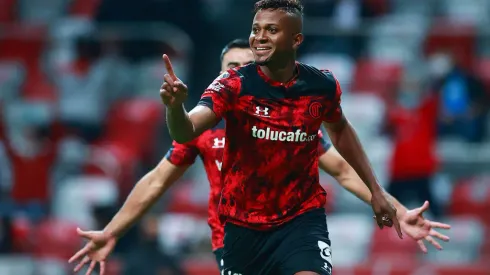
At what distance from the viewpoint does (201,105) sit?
19.4ft

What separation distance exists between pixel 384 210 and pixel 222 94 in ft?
3.95

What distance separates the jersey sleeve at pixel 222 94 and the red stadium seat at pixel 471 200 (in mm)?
7527

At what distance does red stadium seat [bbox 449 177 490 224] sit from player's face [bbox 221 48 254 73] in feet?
21.1

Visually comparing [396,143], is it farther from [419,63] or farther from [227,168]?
[227,168]

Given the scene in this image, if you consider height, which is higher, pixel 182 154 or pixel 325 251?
pixel 182 154

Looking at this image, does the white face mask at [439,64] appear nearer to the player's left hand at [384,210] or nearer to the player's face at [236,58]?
the player's face at [236,58]

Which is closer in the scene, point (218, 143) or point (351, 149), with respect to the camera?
point (351, 149)

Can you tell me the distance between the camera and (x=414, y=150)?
12.9m

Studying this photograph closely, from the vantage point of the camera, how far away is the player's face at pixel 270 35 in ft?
19.8

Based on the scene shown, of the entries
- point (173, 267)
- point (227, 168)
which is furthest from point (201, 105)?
point (173, 267)

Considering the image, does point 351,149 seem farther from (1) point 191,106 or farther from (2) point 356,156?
(1) point 191,106

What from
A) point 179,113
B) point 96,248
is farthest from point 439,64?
point 179,113

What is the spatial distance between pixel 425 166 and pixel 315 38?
282 cm

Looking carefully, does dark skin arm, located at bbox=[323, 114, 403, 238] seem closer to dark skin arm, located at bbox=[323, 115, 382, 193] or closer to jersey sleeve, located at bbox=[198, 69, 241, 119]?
dark skin arm, located at bbox=[323, 115, 382, 193]
